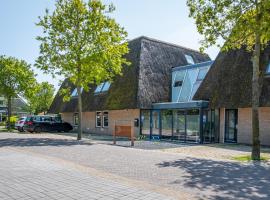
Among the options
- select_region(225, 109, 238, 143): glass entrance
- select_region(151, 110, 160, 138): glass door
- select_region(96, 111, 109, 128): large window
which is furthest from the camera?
select_region(96, 111, 109, 128): large window

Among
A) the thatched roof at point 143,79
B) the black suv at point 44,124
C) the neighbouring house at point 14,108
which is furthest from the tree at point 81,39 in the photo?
the neighbouring house at point 14,108

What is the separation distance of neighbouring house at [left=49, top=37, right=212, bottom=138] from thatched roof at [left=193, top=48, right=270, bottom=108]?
124 centimetres

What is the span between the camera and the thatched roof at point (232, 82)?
19234 mm

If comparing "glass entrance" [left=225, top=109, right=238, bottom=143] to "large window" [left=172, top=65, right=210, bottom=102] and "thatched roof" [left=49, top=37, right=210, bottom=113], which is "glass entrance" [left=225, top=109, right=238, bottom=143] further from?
"thatched roof" [left=49, top=37, right=210, bottom=113]

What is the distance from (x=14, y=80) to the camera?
37.0 metres

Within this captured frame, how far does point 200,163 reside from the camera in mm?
11945

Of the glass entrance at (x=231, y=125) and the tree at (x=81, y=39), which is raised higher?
the tree at (x=81, y=39)

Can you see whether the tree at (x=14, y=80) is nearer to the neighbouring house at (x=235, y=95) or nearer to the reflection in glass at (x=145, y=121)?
the reflection in glass at (x=145, y=121)

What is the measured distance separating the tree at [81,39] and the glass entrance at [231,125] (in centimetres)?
805

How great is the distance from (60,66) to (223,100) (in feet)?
36.3

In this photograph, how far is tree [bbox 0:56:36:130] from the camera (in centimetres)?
3637

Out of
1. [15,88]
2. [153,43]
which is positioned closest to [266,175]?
[153,43]

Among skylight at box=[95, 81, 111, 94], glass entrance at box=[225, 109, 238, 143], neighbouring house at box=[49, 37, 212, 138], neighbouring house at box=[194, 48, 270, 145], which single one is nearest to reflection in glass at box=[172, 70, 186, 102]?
neighbouring house at box=[49, 37, 212, 138]

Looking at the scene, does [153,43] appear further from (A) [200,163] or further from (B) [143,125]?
(A) [200,163]
